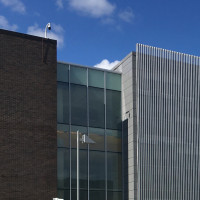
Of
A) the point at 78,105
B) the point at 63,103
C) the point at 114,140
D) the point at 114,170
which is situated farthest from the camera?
Answer: the point at 114,140

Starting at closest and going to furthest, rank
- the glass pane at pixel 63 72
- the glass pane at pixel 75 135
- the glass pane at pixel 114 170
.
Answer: the glass pane at pixel 75 135 < the glass pane at pixel 63 72 < the glass pane at pixel 114 170

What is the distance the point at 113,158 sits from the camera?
26.2m

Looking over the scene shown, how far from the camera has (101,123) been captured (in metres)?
26.2

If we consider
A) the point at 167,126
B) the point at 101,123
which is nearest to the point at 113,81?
the point at 101,123

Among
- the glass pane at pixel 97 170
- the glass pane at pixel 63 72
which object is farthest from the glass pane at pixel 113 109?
the glass pane at pixel 63 72

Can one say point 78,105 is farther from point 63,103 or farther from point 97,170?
point 97,170

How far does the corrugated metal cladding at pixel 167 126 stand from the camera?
995 inches

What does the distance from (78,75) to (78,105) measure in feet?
5.91

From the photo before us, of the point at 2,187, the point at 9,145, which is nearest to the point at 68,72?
the point at 9,145

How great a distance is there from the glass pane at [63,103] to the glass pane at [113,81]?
286 cm

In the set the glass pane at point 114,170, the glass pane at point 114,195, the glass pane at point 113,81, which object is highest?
the glass pane at point 113,81

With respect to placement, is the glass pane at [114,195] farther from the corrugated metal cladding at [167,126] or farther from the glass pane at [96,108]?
the glass pane at [96,108]

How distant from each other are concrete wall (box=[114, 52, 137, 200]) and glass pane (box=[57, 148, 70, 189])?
3.53 metres

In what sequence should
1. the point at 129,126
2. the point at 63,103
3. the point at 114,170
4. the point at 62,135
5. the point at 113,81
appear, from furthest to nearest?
1. the point at 113,81
2. the point at 114,170
3. the point at 129,126
4. the point at 63,103
5. the point at 62,135
